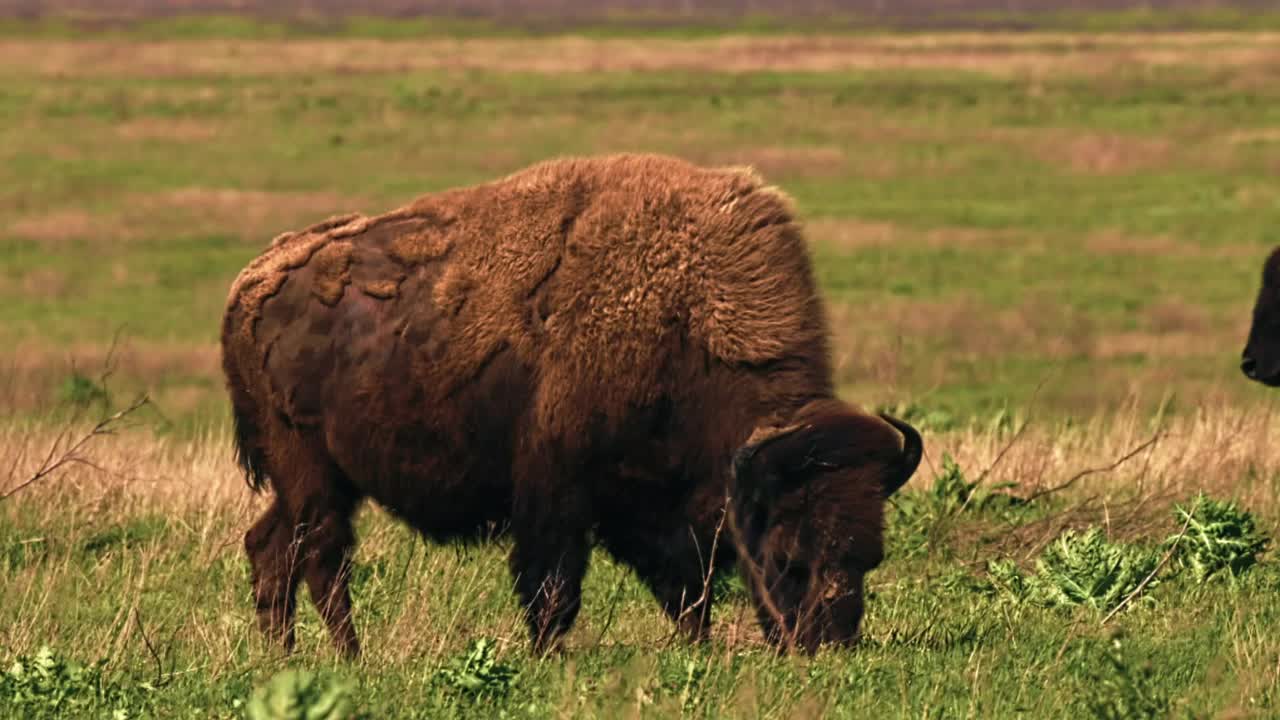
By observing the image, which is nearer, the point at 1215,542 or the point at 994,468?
the point at 1215,542

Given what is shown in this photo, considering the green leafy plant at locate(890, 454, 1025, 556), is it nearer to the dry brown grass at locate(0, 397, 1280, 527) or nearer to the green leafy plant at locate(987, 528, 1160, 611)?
the dry brown grass at locate(0, 397, 1280, 527)

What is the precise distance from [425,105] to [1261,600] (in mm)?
41707

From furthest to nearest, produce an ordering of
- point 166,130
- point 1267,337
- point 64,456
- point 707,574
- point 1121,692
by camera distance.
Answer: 1. point 166,130
2. point 1267,337
3. point 64,456
4. point 707,574
5. point 1121,692

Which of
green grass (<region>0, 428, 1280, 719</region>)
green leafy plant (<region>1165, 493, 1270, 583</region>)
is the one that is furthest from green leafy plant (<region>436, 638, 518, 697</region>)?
green leafy plant (<region>1165, 493, 1270, 583</region>)

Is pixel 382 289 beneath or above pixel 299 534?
above

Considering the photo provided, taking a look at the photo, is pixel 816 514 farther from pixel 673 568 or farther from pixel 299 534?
pixel 299 534

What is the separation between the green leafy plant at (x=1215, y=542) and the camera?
8.00 meters

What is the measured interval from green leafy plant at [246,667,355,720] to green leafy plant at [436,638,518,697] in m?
0.86

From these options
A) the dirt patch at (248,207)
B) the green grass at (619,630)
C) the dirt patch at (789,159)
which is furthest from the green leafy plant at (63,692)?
the dirt patch at (789,159)

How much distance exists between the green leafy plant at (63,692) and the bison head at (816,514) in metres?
2.18

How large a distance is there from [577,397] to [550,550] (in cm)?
59

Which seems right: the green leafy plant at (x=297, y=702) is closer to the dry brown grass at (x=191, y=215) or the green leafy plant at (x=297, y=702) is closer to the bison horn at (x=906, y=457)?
the bison horn at (x=906, y=457)

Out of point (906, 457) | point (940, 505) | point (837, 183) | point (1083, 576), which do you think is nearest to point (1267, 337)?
point (940, 505)

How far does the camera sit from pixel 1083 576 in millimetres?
7695
